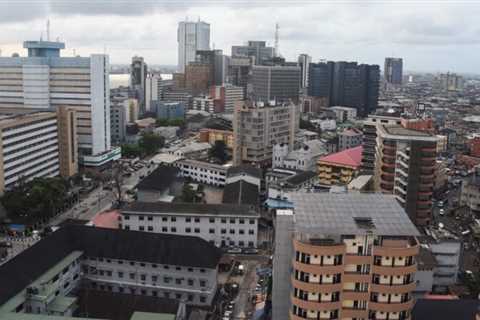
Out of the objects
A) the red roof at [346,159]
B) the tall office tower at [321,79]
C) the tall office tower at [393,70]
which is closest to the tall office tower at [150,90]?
the tall office tower at [321,79]

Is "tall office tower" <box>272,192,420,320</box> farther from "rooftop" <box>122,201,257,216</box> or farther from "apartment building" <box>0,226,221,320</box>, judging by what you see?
"rooftop" <box>122,201,257,216</box>

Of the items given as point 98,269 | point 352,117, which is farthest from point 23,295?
point 352,117

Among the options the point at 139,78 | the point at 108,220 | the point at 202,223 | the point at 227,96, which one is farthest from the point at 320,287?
the point at 139,78

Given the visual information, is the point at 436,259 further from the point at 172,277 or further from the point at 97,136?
the point at 97,136

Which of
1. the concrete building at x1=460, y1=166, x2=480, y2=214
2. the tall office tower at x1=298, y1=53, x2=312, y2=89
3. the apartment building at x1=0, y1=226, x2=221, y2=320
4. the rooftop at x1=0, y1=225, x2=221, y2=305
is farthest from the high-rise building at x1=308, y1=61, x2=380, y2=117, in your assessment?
the apartment building at x1=0, y1=226, x2=221, y2=320

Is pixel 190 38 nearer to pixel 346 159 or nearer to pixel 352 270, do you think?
pixel 346 159

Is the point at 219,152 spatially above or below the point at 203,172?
above
